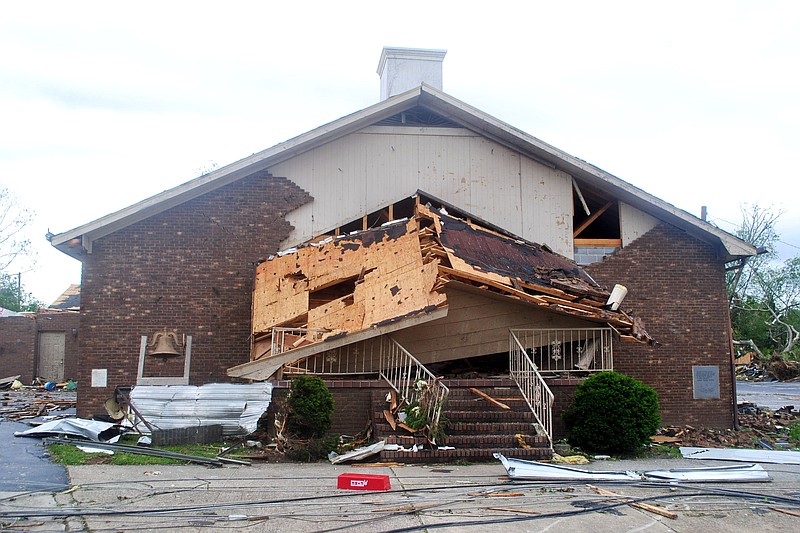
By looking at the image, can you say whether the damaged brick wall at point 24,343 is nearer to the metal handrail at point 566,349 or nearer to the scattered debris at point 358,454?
the metal handrail at point 566,349

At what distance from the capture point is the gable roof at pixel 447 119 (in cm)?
1564

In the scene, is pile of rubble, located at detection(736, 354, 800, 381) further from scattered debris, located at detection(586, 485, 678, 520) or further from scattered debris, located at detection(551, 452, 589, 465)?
scattered debris, located at detection(586, 485, 678, 520)

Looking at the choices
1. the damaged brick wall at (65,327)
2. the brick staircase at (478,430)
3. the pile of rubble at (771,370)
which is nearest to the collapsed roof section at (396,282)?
the brick staircase at (478,430)

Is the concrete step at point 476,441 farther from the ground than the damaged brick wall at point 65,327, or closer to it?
closer to it

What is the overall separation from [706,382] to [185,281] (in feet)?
36.3

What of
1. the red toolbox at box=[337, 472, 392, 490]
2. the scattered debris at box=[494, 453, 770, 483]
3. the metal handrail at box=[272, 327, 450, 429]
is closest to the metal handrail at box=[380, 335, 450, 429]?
the metal handrail at box=[272, 327, 450, 429]

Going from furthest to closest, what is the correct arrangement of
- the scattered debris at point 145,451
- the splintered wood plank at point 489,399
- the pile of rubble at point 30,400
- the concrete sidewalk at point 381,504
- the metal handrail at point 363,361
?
the pile of rubble at point 30,400, the metal handrail at point 363,361, the splintered wood plank at point 489,399, the scattered debris at point 145,451, the concrete sidewalk at point 381,504

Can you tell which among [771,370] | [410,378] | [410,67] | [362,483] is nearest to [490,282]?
[410,378]

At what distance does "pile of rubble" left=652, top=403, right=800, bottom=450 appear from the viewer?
14.8 m

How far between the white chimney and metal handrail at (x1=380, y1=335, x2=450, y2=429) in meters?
7.84

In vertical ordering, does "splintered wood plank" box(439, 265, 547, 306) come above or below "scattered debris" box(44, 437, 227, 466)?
above

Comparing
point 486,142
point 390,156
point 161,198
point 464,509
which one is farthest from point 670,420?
point 161,198

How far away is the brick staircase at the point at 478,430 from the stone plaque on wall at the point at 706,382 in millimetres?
5223

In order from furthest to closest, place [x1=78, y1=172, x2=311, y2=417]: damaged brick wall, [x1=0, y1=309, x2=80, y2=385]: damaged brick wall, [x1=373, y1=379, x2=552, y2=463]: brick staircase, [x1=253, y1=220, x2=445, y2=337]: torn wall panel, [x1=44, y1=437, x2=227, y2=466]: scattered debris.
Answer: [x1=0, y1=309, x2=80, y2=385]: damaged brick wall → [x1=78, y1=172, x2=311, y2=417]: damaged brick wall → [x1=253, y1=220, x2=445, y2=337]: torn wall panel → [x1=373, y1=379, x2=552, y2=463]: brick staircase → [x1=44, y1=437, x2=227, y2=466]: scattered debris
